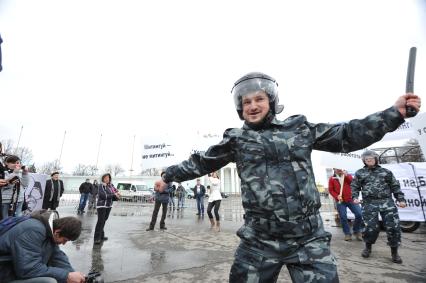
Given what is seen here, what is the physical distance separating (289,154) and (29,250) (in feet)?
7.39

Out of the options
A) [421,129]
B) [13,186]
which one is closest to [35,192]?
[13,186]

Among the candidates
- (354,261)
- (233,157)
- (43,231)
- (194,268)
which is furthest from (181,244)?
(233,157)

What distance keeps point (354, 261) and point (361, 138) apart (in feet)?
12.5

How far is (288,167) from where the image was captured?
188 centimetres

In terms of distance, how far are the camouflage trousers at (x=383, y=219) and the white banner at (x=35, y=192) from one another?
9433 millimetres

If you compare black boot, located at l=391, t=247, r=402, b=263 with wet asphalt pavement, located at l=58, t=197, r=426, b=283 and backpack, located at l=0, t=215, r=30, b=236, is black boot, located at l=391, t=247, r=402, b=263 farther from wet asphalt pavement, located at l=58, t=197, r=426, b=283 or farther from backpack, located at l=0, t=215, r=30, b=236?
backpack, located at l=0, t=215, r=30, b=236

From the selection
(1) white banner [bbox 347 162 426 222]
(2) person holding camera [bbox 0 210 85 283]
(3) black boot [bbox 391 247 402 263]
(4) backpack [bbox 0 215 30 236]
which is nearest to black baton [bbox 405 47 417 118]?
(2) person holding camera [bbox 0 210 85 283]

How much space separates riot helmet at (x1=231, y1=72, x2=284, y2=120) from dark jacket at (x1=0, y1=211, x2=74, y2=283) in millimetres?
2074

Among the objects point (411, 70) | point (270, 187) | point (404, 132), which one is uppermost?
point (404, 132)

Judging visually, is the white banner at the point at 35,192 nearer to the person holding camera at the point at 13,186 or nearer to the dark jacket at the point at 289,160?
the person holding camera at the point at 13,186

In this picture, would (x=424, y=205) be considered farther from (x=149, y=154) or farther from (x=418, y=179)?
(x=149, y=154)

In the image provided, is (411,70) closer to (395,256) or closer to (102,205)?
(395,256)

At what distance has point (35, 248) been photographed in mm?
2277

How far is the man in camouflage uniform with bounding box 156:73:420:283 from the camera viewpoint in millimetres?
1707
